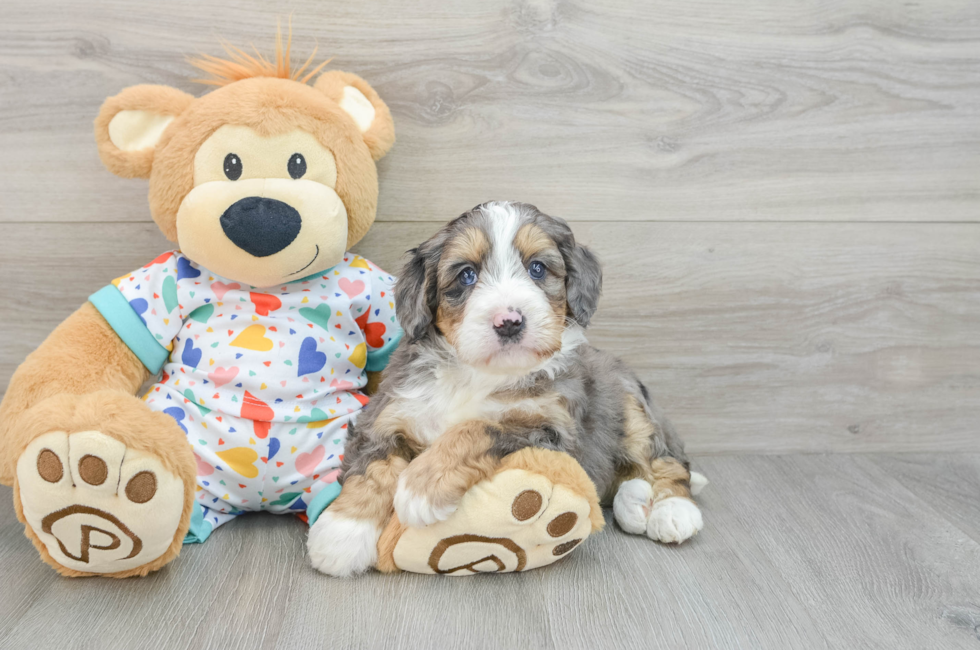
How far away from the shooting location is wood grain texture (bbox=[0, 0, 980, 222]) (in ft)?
7.00

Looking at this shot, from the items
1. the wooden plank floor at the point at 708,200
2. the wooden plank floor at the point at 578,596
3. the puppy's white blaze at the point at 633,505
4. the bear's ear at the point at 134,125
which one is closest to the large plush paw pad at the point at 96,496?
the wooden plank floor at the point at 578,596

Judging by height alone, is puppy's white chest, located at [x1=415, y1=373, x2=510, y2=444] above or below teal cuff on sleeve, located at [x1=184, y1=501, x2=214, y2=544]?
above

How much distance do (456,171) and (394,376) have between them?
2.51ft

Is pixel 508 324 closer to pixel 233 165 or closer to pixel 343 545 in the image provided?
pixel 343 545

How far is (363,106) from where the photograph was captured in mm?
2012

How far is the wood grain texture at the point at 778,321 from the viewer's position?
90.4 inches

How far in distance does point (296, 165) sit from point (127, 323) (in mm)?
591

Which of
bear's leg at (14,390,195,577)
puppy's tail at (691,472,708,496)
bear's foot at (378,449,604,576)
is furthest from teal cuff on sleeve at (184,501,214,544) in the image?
puppy's tail at (691,472,708,496)

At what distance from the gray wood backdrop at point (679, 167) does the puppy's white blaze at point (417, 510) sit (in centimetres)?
96

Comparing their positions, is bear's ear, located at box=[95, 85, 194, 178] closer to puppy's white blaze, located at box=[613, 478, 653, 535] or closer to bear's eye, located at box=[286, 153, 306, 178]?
bear's eye, located at box=[286, 153, 306, 178]

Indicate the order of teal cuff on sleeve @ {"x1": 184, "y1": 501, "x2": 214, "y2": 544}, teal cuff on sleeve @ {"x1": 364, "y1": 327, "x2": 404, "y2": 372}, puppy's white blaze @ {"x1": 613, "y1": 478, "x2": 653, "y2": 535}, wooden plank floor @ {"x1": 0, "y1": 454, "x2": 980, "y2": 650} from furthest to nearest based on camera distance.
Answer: teal cuff on sleeve @ {"x1": 364, "y1": 327, "x2": 404, "y2": 372} < puppy's white blaze @ {"x1": 613, "y1": 478, "x2": 653, "y2": 535} < teal cuff on sleeve @ {"x1": 184, "y1": 501, "x2": 214, "y2": 544} < wooden plank floor @ {"x1": 0, "y1": 454, "x2": 980, "y2": 650}

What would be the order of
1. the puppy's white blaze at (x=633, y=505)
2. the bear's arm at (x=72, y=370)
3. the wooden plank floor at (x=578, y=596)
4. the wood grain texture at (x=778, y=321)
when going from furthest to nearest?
1. the wood grain texture at (x=778, y=321)
2. the puppy's white blaze at (x=633, y=505)
3. the bear's arm at (x=72, y=370)
4. the wooden plank floor at (x=578, y=596)

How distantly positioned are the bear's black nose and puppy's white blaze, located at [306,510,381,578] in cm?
64

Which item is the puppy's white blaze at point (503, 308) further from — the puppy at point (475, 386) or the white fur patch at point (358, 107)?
the white fur patch at point (358, 107)
